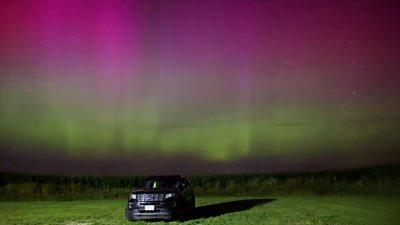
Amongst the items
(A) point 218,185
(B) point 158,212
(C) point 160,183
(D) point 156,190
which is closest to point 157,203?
(B) point 158,212

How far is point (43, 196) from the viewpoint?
45.9 metres

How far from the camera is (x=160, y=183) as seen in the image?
67.4ft

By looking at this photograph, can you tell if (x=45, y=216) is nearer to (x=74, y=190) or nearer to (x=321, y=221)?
(x=321, y=221)

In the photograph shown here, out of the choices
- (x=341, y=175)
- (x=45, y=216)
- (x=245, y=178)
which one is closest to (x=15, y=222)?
(x=45, y=216)

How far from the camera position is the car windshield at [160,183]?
66.7 ft

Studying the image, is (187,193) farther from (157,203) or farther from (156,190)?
(157,203)

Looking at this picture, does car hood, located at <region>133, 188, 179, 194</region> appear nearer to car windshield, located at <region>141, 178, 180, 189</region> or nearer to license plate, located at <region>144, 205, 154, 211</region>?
car windshield, located at <region>141, 178, 180, 189</region>

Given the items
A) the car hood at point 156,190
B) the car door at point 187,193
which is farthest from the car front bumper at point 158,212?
the car door at point 187,193

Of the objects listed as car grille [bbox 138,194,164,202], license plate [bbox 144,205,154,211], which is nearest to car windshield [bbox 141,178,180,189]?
car grille [bbox 138,194,164,202]

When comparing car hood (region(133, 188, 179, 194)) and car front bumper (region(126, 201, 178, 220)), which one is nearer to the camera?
car front bumper (region(126, 201, 178, 220))

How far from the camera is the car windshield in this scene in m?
20.3

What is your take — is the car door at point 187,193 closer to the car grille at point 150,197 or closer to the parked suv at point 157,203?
the parked suv at point 157,203

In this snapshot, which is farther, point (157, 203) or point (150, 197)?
point (150, 197)

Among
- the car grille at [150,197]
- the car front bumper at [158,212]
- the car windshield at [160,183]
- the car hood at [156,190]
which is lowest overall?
the car front bumper at [158,212]
